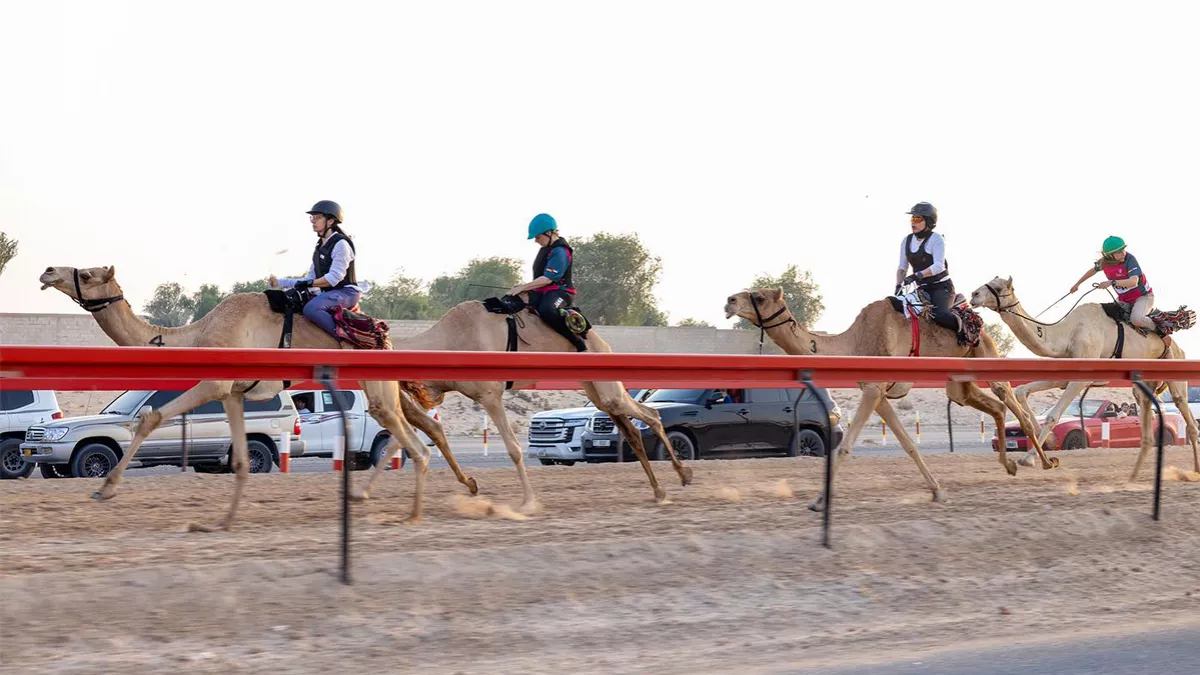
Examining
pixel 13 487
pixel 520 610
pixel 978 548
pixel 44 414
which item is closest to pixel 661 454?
pixel 44 414

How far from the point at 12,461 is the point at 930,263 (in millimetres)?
14741

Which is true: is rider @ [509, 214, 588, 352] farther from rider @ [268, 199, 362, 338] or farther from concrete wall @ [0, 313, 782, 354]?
concrete wall @ [0, 313, 782, 354]

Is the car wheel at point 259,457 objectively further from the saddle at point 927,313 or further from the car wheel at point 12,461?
the saddle at point 927,313

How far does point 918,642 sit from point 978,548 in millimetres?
2050

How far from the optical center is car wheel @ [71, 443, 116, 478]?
20.7 metres

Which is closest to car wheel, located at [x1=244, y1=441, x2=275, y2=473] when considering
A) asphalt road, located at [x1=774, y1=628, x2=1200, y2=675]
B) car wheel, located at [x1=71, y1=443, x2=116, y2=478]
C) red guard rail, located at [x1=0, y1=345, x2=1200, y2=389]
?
car wheel, located at [x1=71, y1=443, x2=116, y2=478]

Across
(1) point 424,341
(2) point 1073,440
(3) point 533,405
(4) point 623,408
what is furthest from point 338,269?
(3) point 533,405

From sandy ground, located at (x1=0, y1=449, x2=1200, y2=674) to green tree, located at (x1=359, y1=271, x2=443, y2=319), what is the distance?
73969mm

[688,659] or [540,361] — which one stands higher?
[540,361]

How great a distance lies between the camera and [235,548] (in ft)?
27.3

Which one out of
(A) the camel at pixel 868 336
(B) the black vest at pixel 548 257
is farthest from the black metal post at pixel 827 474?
(A) the camel at pixel 868 336

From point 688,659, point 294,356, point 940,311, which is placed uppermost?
point 940,311

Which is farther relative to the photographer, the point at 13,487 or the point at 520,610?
the point at 13,487

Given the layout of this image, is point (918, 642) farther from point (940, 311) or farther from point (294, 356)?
point (940, 311)
